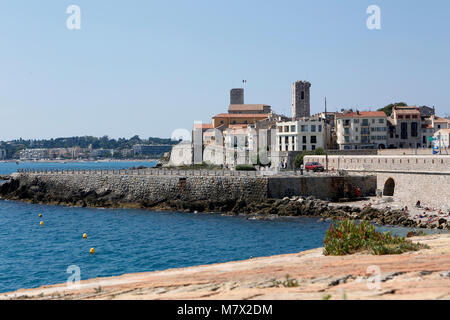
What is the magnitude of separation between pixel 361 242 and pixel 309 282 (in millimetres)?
5628

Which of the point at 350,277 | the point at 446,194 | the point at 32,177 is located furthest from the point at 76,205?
the point at 350,277

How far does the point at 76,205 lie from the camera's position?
206ft

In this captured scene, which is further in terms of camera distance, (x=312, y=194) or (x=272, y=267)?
(x=312, y=194)

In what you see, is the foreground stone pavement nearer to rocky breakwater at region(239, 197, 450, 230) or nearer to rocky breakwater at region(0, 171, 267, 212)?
rocky breakwater at region(239, 197, 450, 230)

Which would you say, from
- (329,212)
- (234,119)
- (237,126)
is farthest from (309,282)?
Result: (234,119)

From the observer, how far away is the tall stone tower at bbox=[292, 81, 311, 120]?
4631 inches

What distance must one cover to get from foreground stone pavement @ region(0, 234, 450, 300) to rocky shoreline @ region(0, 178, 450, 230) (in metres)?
27.6

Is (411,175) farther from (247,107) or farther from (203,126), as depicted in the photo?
(247,107)

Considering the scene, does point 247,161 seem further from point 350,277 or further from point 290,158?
point 350,277

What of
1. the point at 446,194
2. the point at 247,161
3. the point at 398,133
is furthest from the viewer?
the point at 398,133

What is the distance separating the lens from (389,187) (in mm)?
55000

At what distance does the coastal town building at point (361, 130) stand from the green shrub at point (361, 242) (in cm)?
7605
